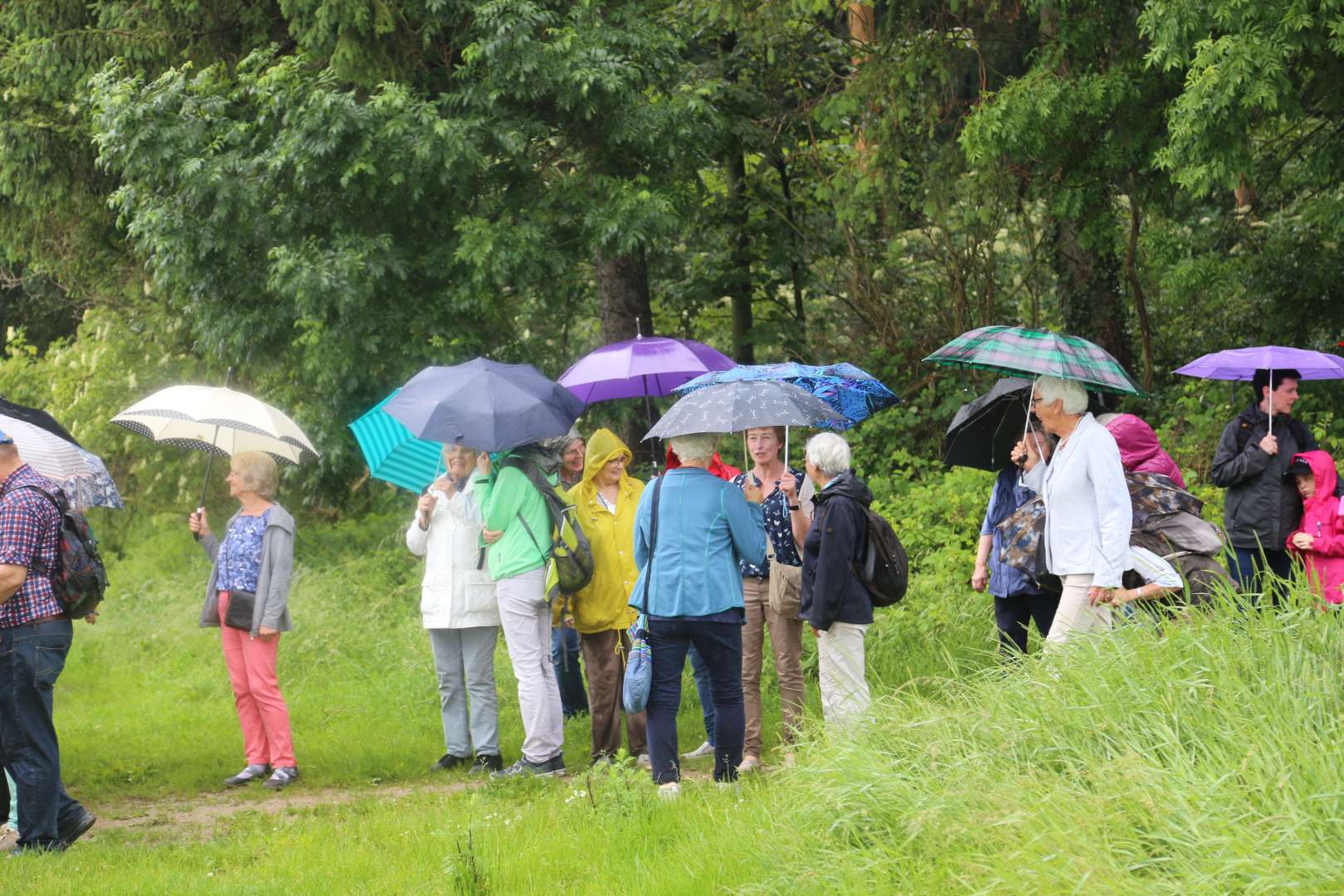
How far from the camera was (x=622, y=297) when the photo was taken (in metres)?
14.5

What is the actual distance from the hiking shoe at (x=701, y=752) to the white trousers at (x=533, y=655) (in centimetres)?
78

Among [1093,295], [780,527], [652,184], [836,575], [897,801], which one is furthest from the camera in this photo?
[1093,295]

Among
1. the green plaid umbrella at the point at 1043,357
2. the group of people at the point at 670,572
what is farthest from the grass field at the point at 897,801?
the green plaid umbrella at the point at 1043,357

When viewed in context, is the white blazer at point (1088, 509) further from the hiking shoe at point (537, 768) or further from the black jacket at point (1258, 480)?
the hiking shoe at point (537, 768)

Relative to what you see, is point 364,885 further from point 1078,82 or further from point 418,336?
point 1078,82

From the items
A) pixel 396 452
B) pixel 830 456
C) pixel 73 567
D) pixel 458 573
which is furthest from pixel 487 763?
pixel 830 456

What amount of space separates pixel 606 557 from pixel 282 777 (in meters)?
2.30

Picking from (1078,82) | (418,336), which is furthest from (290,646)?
(1078,82)

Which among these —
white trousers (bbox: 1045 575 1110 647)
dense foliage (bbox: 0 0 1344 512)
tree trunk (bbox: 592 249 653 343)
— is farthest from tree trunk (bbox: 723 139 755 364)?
white trousers (bbox: 1045 575 1110 647)

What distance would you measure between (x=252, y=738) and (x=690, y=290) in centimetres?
941

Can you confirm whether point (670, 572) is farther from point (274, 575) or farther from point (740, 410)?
point (274, 575)

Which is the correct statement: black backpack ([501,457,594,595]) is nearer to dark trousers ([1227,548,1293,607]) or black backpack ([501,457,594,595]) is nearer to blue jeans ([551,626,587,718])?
blue jeans ([551,626,587,718])

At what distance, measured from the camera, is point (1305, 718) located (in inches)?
186

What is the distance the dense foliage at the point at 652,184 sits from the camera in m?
12.7
